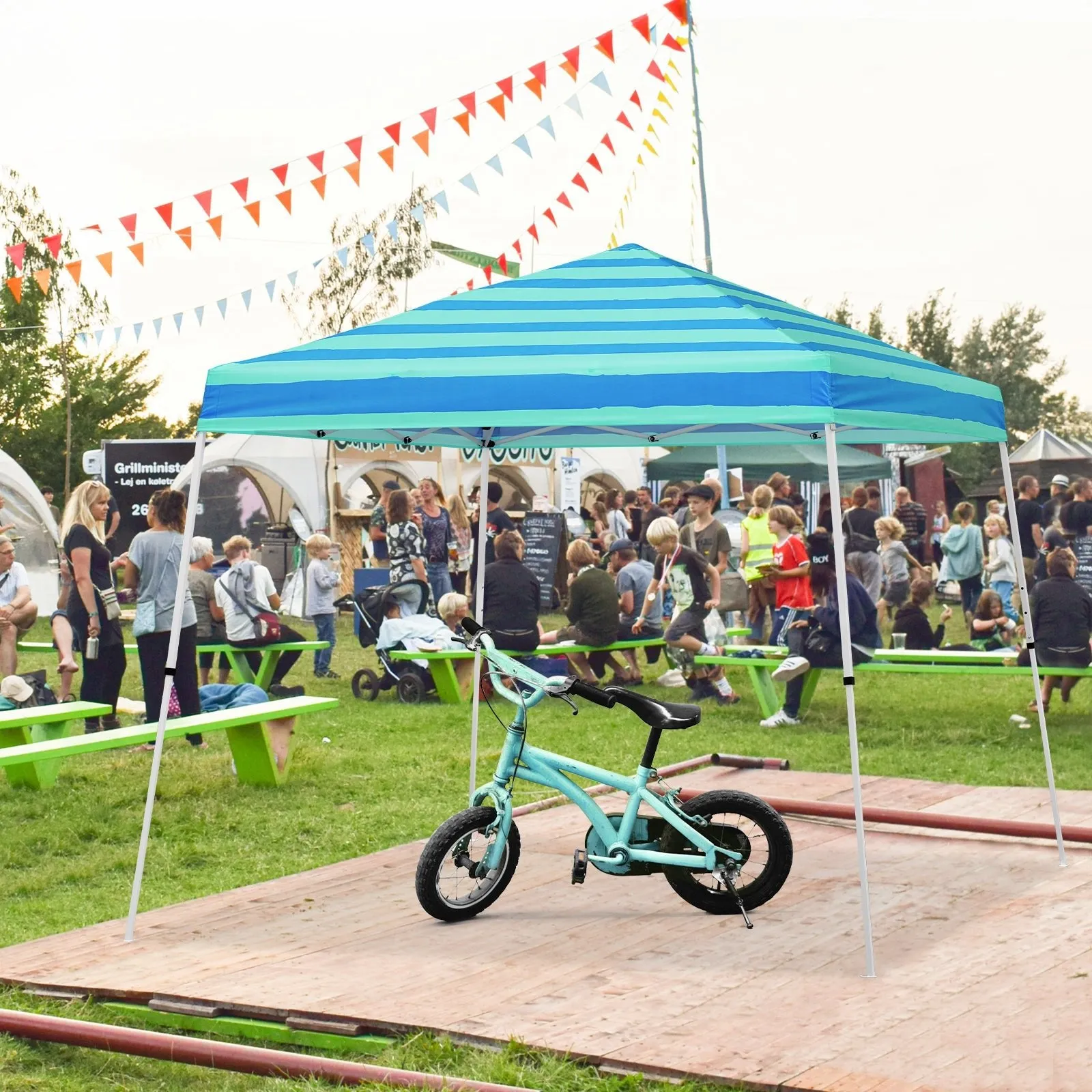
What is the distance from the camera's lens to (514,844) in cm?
570

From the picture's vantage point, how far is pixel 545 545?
67.3 ft

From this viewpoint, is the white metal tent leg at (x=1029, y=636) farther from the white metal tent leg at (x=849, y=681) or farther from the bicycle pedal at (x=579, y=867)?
the bicycle pedal at (x=579, y=867)

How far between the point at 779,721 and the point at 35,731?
5.20 metres

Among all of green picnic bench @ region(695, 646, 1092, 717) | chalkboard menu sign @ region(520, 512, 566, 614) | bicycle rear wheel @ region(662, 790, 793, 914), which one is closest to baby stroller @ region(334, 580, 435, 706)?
green picnic bench @ region(695, 646, 1092, 717)

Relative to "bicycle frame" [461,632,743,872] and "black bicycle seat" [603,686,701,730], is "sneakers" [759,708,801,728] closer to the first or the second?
"bicycle frame" [461,632,743,872]

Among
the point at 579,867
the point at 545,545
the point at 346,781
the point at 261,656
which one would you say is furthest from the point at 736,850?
the point at 545,545

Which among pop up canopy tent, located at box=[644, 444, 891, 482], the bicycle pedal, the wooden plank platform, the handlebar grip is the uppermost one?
pop up canopy tent, located at box=[644, 444, 891, 482]

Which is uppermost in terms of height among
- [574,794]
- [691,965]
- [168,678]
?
[168,678]

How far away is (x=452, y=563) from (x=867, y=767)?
10.5 meters

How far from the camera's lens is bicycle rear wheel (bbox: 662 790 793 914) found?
5.52m

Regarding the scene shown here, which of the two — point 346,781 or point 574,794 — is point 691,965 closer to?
point 574,794

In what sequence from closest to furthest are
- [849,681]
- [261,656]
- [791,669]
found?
[849,681]
[791,669]
[261,656]

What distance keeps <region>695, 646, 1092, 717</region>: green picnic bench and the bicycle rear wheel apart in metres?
5.29

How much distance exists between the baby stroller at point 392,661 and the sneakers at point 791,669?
321 cm
